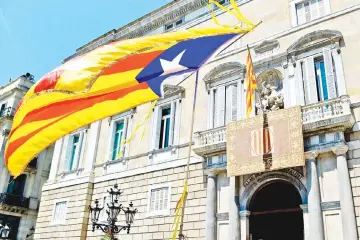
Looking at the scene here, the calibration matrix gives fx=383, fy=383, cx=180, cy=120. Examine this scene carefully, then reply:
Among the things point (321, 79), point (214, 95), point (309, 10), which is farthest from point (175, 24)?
point (321, 79)

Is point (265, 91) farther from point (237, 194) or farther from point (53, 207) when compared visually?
point (53, 207)

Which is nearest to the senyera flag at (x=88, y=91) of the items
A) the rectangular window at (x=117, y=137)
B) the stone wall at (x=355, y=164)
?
the stone wall at (x=355, y=164)

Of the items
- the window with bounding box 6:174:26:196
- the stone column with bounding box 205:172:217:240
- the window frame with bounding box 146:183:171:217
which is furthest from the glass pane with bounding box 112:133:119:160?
the window with bounding box 6:174:26:196

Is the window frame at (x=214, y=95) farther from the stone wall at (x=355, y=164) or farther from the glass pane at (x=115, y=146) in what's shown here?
the glass pane at (x=115, y=146)

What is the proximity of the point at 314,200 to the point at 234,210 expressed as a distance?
2.70 meters

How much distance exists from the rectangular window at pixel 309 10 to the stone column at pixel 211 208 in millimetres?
6866

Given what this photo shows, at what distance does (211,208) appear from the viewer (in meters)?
13.3

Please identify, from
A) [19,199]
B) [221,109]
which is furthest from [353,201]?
[19,199]

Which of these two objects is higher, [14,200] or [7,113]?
[7,113]

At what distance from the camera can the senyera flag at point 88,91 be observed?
27.6ft

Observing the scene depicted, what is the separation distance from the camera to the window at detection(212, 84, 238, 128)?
14945 mm

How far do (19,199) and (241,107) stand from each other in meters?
22.4

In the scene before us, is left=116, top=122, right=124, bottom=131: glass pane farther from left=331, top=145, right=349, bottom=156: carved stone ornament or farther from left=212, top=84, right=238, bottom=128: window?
left=331, top=145, right=349, bottom=156: carved stone ornament

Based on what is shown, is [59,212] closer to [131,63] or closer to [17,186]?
[131,63]
